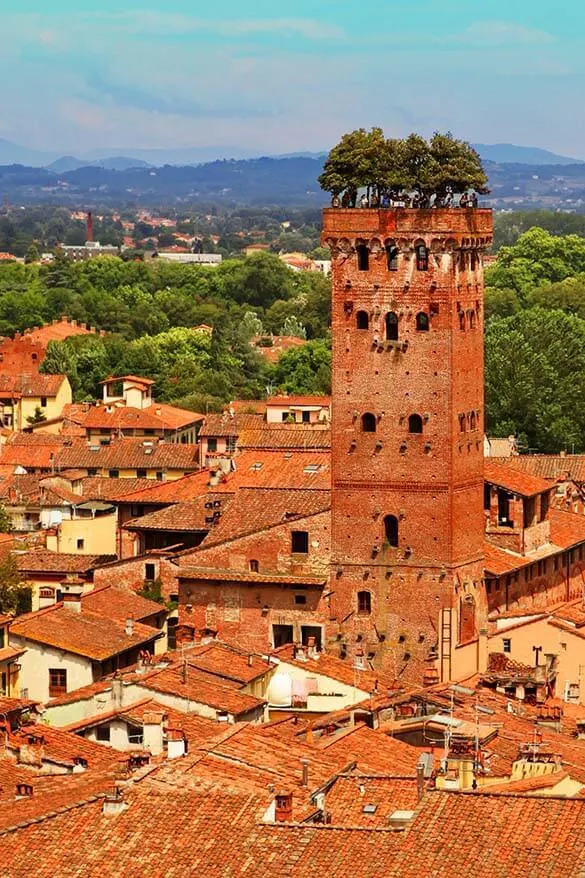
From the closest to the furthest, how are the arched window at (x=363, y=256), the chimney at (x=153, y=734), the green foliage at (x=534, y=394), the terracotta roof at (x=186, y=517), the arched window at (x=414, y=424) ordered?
the chimney at (x=153, y=734)
the arched window at (x=363, y=256)
the arched window at (x=414, y=424)
the terracotta roof at (x=186, y=517)
the green foliage at (x=534, y=394)

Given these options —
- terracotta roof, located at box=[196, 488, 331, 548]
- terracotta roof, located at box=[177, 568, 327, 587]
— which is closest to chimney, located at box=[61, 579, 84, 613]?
terracotta roof, located at box=[177, 568, 327, 587]

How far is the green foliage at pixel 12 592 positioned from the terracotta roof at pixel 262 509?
383cm

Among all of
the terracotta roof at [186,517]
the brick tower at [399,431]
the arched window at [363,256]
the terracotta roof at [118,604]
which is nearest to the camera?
the terracotta roof at [118,604]

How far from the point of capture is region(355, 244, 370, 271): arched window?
180 ft

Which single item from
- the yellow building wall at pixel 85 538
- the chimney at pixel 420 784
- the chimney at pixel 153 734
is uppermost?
the chimney at pixel 420 784

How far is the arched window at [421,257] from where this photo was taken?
5462 cm

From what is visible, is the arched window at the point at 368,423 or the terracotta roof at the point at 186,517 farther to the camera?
the terracotta roof at the point at 186,517

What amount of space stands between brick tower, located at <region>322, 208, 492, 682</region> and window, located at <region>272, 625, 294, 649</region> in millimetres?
856

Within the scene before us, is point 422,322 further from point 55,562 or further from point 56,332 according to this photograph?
point 56,332

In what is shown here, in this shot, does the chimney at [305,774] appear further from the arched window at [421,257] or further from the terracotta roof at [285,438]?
the terracotta roof at [285,438]

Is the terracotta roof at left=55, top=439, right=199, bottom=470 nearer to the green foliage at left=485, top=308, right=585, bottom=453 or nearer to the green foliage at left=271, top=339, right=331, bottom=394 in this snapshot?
the green foliage at left=485, top=308, right=585, bottom=453

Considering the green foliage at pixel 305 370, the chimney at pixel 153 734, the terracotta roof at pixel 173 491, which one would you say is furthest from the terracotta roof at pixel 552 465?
the chimney at pixel 153 734

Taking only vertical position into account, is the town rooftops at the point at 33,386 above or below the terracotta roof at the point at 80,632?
below

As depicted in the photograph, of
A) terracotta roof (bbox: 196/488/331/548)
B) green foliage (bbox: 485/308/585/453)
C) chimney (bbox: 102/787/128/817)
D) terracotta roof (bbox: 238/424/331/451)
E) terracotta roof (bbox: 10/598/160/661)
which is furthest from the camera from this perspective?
green foliage (bbox: 485/308/585/453)
